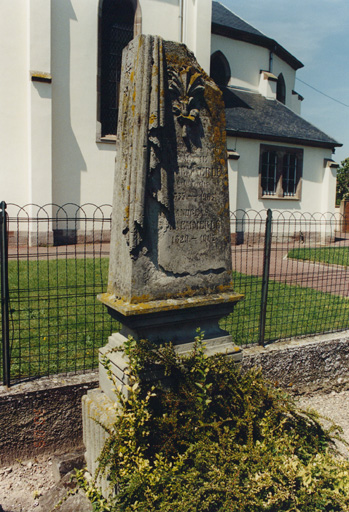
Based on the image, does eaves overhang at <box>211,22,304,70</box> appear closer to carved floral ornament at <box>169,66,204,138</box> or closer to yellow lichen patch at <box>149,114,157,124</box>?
carved floral ornament at <box>169,66,204,138</box>

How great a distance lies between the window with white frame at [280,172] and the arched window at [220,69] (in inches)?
179

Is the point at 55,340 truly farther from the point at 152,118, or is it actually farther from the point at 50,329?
the point at 152,118

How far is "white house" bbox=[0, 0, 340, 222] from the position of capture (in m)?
13.7

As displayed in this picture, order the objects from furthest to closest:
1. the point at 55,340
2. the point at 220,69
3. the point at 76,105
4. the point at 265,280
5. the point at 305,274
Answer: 1. the point at 220,69
2. the point at 76,105
3. the point at 305,274
4. the point at 265,280
5. the point at 55,340

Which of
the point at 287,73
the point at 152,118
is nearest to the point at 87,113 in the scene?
the point at 152,118

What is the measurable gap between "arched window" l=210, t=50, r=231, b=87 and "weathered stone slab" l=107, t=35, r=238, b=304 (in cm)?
1847

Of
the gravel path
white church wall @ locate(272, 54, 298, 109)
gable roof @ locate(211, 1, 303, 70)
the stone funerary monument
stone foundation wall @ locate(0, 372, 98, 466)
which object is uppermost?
gable roof @ locate(211, 1, 303, 70)

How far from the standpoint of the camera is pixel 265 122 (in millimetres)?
18828

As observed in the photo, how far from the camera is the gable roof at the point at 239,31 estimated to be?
19880 mm

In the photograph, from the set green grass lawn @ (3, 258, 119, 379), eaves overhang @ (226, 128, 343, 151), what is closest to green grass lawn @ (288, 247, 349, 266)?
green grass lawn @ (3, 258, 119, 379)

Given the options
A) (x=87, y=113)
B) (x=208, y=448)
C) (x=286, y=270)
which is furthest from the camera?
(x=87, y=113)

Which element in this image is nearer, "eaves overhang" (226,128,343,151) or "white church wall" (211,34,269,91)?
"eaves overhang" (226,128,343,151)

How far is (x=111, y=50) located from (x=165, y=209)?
46.3 ft

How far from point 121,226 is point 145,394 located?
1221 millimetres
